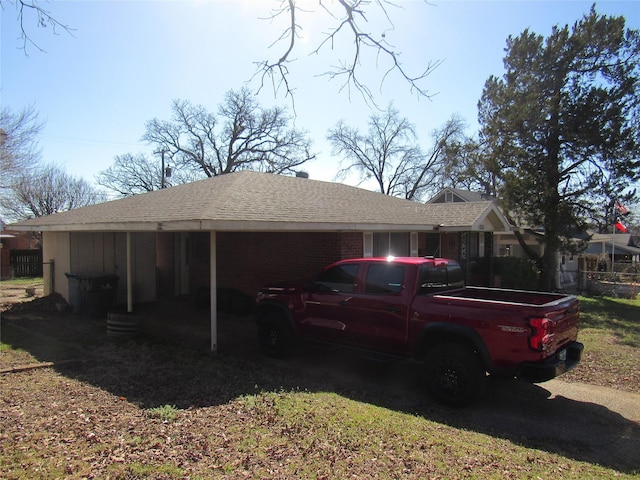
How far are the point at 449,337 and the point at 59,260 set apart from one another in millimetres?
11735

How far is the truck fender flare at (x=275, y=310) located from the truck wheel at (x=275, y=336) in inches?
3.1

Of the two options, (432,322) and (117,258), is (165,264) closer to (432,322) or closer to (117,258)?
(117,258)

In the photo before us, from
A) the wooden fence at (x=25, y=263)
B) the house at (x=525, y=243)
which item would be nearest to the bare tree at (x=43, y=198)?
the wooden fence at (x=25, y=263)

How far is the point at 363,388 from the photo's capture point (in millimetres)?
6508

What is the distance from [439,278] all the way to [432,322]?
1.05 meters

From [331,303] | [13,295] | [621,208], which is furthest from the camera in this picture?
[621,208]

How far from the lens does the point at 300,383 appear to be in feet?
21.1

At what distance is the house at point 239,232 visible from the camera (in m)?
8.80

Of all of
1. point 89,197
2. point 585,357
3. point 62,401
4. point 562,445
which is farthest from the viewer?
point 89,197

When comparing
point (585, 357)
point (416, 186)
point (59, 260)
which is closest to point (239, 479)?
point (585, 357)

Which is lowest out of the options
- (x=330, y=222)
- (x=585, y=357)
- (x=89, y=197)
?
(x=585, y=357)

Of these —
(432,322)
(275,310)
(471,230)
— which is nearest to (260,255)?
(275,310)

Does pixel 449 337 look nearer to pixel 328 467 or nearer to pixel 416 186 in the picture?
pixel 328 467

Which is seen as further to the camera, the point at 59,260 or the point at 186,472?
the point at 59,260
